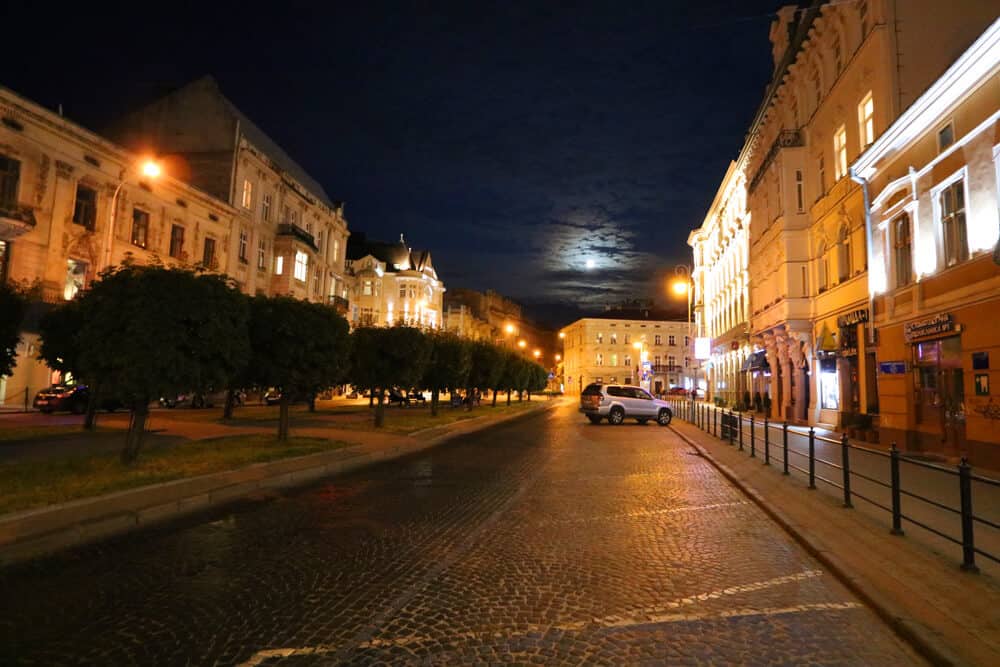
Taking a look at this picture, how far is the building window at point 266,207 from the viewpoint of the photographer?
4262 centimetres

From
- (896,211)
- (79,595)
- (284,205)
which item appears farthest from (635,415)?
(284,205)

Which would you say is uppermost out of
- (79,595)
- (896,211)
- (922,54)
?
(922,54)

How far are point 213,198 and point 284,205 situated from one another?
9161 mm

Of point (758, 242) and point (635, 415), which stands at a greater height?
point (758, 242)

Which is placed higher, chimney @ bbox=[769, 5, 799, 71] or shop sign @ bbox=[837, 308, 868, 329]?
chimney @ bbox=[769, 5, 799, 71]

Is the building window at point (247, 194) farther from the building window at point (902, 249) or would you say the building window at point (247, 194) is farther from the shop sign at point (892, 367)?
the shop sign at point (892, 367)

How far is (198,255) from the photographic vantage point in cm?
3625

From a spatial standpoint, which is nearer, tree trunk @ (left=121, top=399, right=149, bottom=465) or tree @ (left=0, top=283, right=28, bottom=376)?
tree trunk @ (left=121, top=399, right=149, bottom=465)

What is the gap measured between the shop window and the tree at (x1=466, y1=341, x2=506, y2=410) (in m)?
18.2

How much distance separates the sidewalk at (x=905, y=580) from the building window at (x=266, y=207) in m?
40.9

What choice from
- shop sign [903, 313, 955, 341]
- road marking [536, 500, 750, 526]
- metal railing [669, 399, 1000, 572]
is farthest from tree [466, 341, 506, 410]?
road marking [536, 500, 750, 526]

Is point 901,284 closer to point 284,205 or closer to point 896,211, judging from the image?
point 896,211

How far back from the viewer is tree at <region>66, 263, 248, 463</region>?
1110cm

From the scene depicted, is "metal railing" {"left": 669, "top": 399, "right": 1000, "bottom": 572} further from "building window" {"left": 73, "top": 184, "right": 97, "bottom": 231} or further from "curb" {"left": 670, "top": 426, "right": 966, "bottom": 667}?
"building window" {"left": 73, "top": 184, "right": 97, "bottom": 231}
